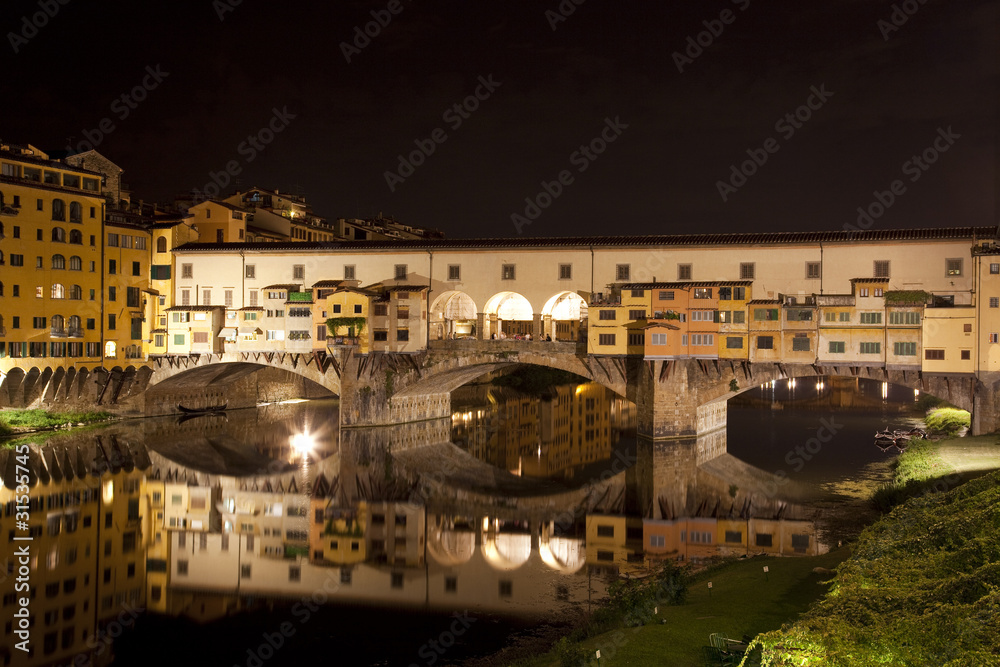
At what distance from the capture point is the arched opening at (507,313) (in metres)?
43.2

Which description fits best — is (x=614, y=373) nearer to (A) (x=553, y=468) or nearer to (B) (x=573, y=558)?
(A) (x=553, y=468)

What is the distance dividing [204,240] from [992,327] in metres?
44.8

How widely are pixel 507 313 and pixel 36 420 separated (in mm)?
26297

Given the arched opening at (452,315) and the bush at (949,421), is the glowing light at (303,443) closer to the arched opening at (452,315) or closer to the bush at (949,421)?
the arched opening at (452,315)

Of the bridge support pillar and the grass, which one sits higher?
the bridge support pillar

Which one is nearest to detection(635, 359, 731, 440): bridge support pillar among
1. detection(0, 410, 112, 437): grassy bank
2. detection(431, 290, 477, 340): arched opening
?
detection(431, 290, 477, 340): arched opening

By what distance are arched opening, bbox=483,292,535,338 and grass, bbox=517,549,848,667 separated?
26610mm

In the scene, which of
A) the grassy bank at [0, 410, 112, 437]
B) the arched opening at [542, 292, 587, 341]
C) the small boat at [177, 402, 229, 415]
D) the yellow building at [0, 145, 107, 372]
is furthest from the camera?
the small boat at [177, 402, 229, 415]

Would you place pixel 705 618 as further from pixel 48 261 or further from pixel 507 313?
pixel 48 261

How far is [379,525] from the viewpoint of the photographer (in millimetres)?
25125

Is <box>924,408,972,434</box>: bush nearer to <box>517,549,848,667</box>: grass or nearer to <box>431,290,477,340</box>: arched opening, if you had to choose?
<box>431,290,477,340</box>: arched opening

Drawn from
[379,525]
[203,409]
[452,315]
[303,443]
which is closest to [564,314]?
[452,315]

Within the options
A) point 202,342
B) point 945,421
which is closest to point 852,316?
point 945,421

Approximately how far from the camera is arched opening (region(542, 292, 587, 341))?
42.0 metres
